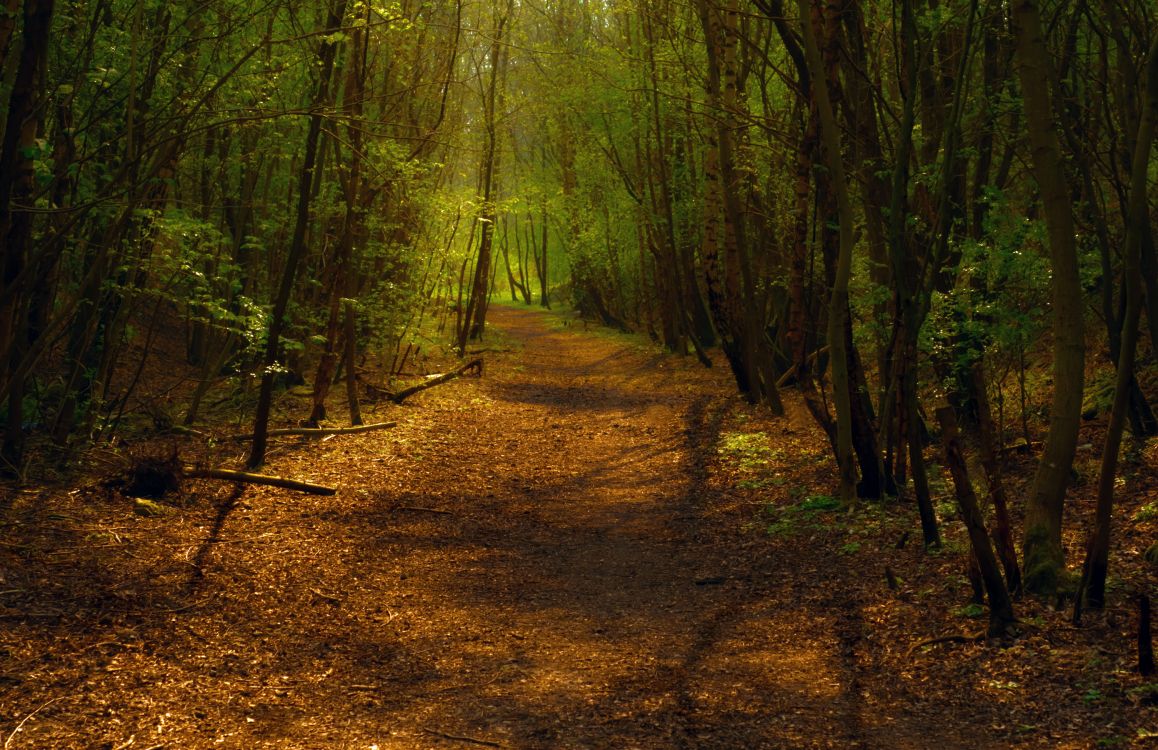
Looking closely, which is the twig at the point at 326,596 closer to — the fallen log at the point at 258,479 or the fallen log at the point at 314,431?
the fallen log at the point at 258,479

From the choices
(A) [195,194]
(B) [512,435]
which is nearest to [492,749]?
(B) [512,435]

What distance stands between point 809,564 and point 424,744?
4394 mm

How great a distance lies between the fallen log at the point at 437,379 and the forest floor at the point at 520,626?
576 cm

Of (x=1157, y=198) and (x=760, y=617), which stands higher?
(x=1157, y=198)

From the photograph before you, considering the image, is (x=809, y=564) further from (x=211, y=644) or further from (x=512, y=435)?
(x=512, y=435)

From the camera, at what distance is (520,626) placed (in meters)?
6.86

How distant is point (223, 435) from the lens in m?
12.7

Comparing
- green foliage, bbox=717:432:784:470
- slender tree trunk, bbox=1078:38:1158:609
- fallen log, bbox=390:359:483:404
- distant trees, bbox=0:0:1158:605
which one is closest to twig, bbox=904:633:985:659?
distant trees, bbox=0:0:1158:605

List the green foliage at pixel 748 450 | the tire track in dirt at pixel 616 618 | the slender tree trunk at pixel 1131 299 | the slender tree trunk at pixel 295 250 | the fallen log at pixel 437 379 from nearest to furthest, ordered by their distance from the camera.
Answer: the tire track in dirt at pixel 616 618 → the slender tree trunk at pixel 1131 299 → the slender tree trunk at pixel 295 250 → the green foliage at pixel 748 450 → the fallen log at pixel 437 379

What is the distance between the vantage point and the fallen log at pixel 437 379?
58.7 feet

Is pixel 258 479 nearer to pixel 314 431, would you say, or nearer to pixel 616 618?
pixel 314 431

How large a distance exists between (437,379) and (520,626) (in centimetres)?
1421

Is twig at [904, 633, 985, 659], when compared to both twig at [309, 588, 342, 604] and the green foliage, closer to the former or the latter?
twig at [309, 588, 342, 604]

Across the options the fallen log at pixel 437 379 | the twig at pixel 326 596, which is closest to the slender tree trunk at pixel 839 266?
the twig at pixel 326 596
